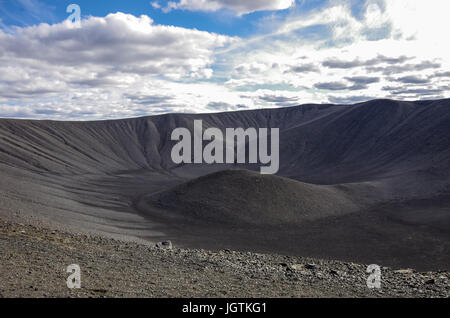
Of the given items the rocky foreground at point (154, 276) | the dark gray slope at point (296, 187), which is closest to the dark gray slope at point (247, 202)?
the dark gray slope at point (296, 187)

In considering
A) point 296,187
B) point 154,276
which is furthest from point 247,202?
point 154,276

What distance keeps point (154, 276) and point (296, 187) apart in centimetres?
3031

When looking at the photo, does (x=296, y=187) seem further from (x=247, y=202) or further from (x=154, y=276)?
(x=154, y=276)

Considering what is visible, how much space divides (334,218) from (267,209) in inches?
253

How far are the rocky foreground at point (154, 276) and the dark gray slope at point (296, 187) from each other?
10.6 m

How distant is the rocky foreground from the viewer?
960cm

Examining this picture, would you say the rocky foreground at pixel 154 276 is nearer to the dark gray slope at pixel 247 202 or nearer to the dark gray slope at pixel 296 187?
the dark gray slope at pixel 296 187

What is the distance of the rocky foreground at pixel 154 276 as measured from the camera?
378 inches

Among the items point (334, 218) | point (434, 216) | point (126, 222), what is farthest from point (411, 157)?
point (126, 222)

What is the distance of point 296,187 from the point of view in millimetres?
40062

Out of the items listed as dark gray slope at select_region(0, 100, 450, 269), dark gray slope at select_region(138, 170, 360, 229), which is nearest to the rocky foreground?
dark gray slope at select_region(0, 100, 450, 269)

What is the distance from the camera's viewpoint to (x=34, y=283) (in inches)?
367
